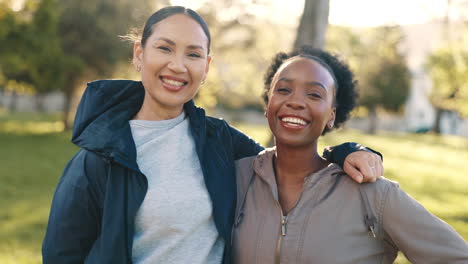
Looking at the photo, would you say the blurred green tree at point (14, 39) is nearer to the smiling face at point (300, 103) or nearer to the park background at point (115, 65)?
the park background at point (115, 65)

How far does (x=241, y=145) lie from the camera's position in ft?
10.6

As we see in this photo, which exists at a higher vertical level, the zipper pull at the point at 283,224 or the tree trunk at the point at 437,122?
the zipper pull at the point at 283,224

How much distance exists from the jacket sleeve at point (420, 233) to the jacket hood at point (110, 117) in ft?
3.79

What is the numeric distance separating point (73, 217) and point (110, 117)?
56cm

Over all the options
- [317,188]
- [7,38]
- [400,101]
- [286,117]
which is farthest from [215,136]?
[400,101]

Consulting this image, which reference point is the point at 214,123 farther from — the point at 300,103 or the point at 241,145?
the point at 300,103

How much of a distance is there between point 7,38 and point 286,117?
53.9 ft

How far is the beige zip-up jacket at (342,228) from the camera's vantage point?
234cm

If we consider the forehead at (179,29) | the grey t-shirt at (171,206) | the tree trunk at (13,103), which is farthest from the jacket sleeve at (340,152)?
the tree trunk at (13,103)

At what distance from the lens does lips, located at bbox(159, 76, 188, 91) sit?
2.62 meters

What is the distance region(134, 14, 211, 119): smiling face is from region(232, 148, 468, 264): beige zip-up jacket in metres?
0.71

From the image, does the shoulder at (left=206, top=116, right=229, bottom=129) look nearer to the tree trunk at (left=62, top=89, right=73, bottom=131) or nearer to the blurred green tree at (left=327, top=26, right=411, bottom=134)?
the tree trunk at (left=62, top=89, right=73, bottom=131)

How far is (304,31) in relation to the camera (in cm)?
681

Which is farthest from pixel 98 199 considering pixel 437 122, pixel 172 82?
pixel 437 122
